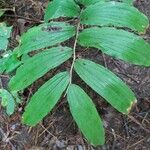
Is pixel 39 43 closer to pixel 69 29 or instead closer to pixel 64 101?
pixel 69 29

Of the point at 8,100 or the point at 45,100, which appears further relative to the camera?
the point at 8,100

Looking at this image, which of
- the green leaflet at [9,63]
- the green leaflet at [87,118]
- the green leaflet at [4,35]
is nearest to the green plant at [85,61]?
the green leaflet at [87,118]

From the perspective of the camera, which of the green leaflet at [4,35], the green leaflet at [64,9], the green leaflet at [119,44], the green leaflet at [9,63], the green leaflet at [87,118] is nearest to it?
the green leaflet at [87,118]

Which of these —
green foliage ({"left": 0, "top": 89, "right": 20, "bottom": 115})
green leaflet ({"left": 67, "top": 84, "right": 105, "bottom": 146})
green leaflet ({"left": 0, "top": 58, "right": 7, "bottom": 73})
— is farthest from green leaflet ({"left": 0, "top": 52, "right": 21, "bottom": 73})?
green leaflet ({"left": 67, "top": 84, "right": 105, "bottom": 146})

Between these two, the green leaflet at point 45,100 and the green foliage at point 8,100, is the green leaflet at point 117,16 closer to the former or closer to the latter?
the green leaflet at point 45,100

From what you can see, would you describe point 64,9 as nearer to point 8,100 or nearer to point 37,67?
point 37,67

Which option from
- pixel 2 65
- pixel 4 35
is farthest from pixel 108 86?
pixel 4 35

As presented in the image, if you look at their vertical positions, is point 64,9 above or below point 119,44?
above

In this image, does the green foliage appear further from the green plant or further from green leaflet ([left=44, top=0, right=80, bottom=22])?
green leaflet ([left=44, top=0, right=80, bottom=22])
